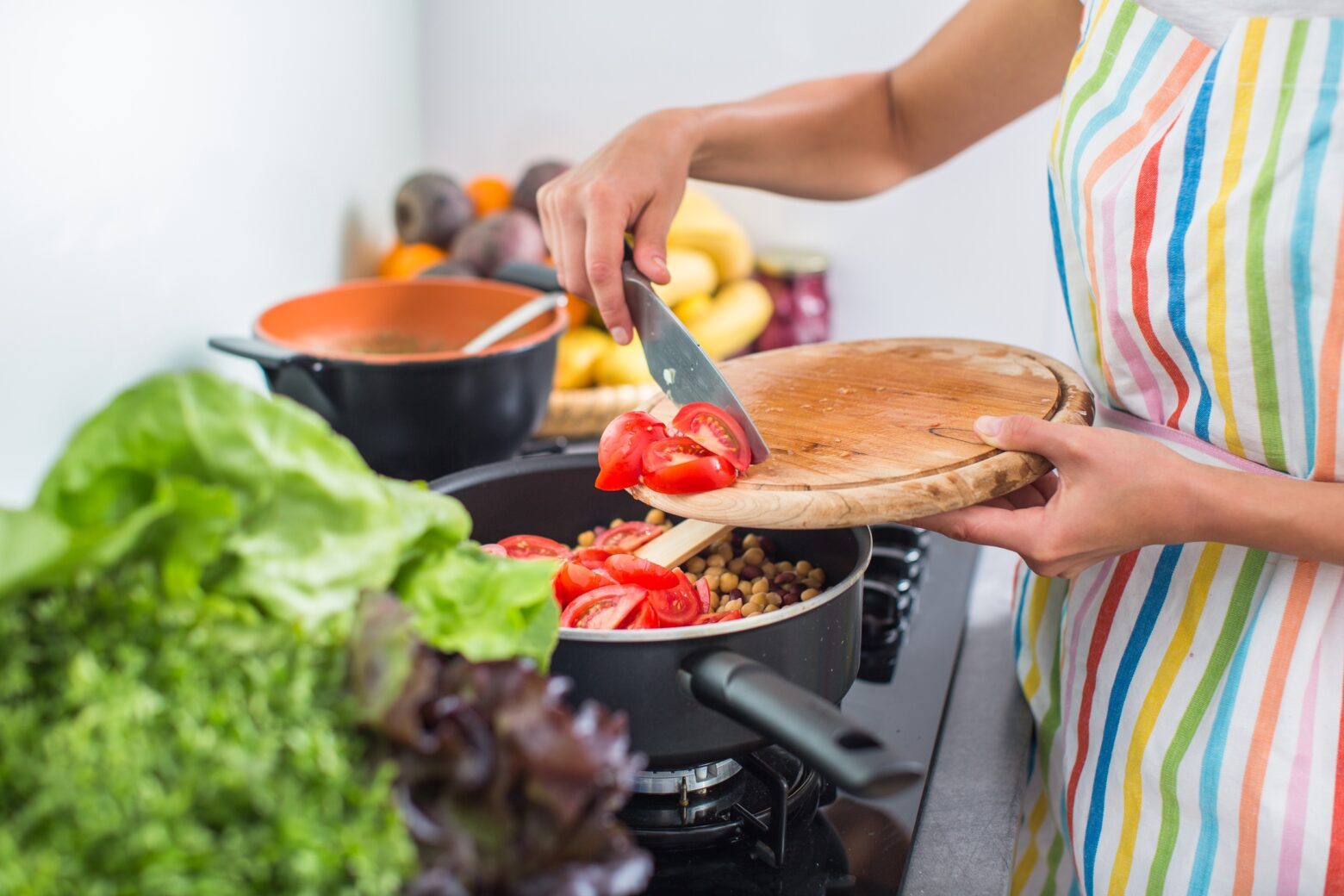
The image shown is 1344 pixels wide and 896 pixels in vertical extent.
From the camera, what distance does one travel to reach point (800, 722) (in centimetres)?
48

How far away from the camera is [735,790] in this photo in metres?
0.73

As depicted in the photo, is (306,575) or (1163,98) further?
(1163,98)

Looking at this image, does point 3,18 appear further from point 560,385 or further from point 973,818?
point 973,818

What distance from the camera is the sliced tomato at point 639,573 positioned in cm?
75

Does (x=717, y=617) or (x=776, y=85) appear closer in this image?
(x=717, y=617)

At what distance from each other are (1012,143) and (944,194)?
126 mm

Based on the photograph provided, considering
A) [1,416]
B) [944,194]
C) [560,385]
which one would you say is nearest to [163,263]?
[1,416]

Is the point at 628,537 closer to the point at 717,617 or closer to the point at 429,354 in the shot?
the point at 717,617

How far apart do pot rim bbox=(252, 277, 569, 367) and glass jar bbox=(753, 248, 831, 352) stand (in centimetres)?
54

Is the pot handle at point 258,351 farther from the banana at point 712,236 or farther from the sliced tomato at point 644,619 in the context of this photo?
the banana at point 712,236

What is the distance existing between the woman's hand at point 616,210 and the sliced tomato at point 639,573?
0.70 ft

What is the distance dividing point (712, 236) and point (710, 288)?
79 millimetres

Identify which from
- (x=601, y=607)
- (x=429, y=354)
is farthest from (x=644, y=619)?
(x=429, y=354)

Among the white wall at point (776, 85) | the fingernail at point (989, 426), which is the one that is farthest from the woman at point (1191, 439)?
the white wall at point (776, 85)
